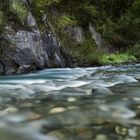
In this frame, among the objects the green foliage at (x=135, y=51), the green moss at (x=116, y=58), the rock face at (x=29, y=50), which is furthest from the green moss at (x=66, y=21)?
the green foliage at (x=135, y=51)

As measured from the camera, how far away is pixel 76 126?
12.5 feet

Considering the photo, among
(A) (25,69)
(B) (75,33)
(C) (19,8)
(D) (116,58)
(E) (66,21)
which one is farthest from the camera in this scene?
(D) (116,58)

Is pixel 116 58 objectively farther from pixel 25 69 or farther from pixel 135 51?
pixel 25 69

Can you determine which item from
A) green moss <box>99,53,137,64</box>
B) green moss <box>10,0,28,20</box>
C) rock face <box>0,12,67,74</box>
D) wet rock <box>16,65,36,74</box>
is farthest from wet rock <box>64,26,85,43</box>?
wet rock <box>16,65,36,74</box>

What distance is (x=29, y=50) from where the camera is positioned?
35.7 ft

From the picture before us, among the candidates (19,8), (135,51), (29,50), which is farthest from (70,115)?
(135,51)

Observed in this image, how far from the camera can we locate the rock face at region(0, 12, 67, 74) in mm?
10205

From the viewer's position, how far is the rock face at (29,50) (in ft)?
33.5

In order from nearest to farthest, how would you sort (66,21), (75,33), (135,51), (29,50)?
(29,50) < (66,21) < (75,33) < (135,51)

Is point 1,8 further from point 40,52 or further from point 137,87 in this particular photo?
point 137,87

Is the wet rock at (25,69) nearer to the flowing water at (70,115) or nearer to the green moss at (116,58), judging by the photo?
the flowing water at (70,115)

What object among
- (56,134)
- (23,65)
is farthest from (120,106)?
(23,65)

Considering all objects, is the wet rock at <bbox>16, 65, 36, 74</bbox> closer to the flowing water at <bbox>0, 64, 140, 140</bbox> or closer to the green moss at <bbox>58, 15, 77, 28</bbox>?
the green moss at <bbox>58, 15, 77, 28</bbox>

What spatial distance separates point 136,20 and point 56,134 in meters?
16.9
